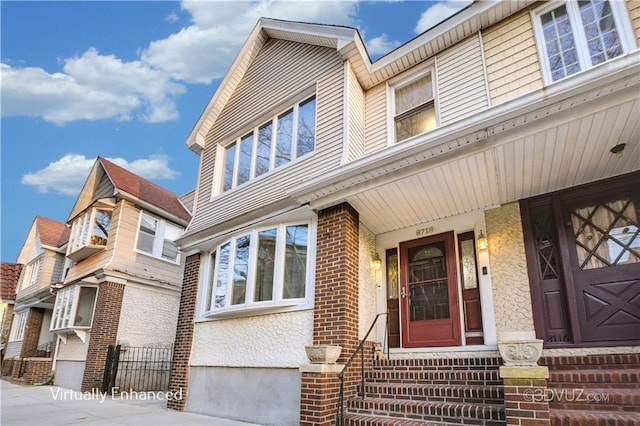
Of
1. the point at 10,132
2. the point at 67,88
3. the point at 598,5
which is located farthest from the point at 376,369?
the point at 10,132

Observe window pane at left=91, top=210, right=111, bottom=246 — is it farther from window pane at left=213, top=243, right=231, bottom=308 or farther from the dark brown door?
the dark brown door

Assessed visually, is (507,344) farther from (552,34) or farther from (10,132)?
(10,132)

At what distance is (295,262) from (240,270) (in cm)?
127

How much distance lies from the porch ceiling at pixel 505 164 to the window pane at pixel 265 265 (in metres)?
1.16

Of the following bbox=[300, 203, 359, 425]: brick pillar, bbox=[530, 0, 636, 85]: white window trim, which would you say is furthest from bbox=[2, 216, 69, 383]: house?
bbox=[530, 0, 636, 85]: white window trim

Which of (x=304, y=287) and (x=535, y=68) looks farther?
(x=304, y=287)

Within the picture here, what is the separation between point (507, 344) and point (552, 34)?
15.3 ft

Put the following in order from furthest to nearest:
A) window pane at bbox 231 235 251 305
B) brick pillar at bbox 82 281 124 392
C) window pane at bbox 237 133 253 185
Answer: brick pillar at bbox 82 281 124 392 < window pane at bbox 237 133 253 185 < window pane at bbox 231 235 251 305

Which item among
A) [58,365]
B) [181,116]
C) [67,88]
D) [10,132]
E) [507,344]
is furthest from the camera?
[181,116]

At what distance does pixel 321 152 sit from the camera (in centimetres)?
643

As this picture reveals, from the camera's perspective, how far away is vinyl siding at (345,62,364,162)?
6.28 meters

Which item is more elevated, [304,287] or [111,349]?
[304,287]

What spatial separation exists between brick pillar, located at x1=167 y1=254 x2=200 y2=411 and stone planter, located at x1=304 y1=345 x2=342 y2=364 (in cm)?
347

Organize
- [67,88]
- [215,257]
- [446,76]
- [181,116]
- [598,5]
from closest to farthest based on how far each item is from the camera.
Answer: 1. [598,5]
2. [446,76]
3. [215,257]
4. [67,88]
5. [181,116]
